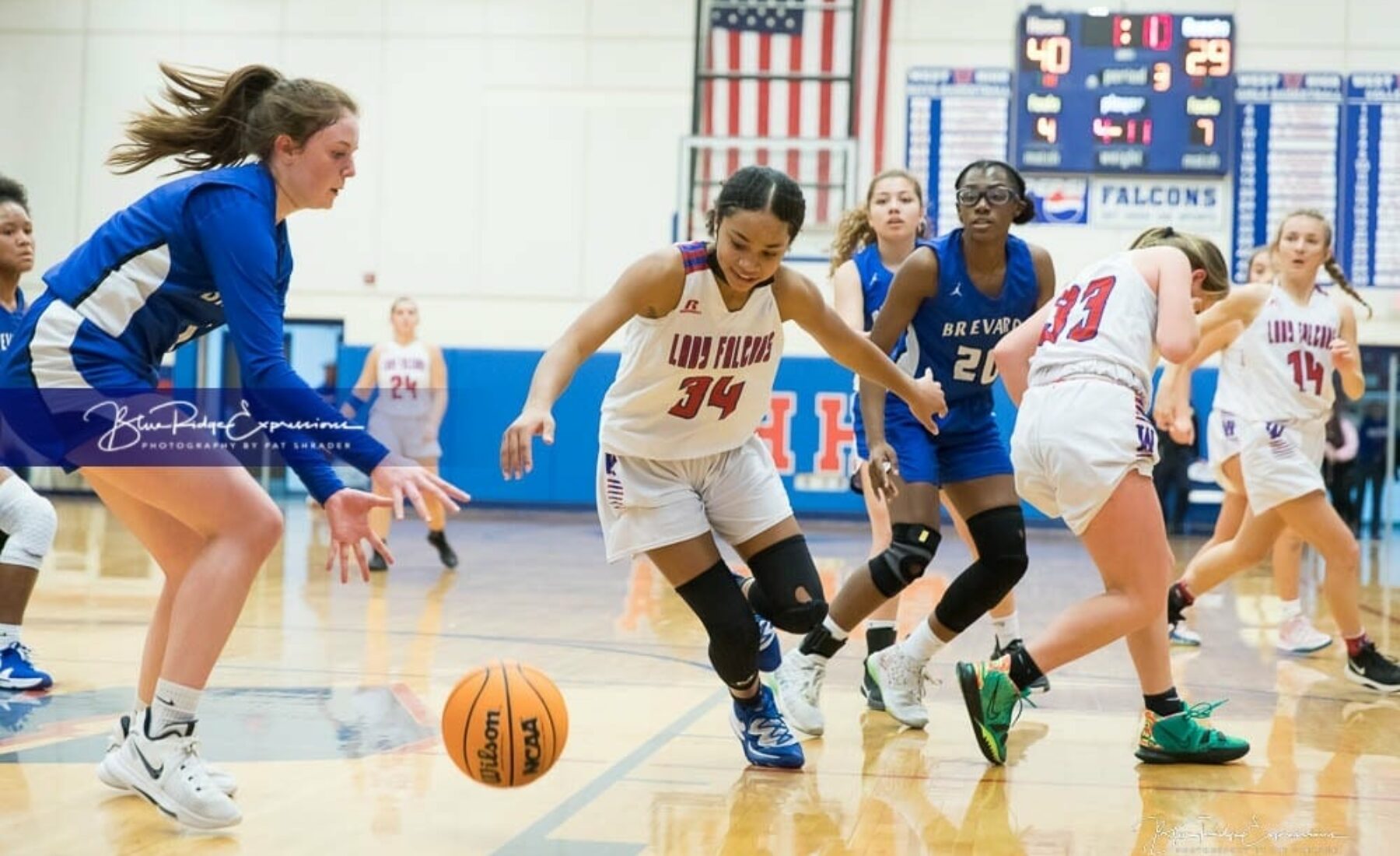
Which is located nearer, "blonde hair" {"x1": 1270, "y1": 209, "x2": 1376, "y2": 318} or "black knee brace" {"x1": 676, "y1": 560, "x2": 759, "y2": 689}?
"black knee brace" {"x1": 676, "y1": 560, "x2": 759, "y2": 689}

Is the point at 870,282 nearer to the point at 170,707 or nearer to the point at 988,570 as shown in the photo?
the point at 988,570

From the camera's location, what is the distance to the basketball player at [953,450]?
15.6 ft

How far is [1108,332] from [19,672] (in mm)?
3736

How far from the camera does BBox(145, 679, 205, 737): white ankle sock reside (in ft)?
11.5

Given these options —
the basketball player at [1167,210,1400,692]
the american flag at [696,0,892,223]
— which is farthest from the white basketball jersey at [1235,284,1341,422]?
the american flag at [696,0,892,223]

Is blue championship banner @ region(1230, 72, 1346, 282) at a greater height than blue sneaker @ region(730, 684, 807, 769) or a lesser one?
greater

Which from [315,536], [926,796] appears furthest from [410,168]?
[926,796]

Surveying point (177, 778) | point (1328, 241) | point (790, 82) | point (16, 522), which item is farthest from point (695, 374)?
point (790, 82)

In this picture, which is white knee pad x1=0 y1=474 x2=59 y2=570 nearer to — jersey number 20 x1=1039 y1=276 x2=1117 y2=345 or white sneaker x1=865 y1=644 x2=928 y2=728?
white sneaker x1=865 y1=644 x2=928 y2=728

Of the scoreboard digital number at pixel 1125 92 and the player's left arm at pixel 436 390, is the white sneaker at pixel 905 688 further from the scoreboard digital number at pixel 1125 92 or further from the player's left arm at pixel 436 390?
the scoreboard digital number at pixel 1125 92

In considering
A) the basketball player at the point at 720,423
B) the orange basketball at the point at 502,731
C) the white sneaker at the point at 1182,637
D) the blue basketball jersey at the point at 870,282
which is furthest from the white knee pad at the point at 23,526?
the white sneaker at the point at 1182,637

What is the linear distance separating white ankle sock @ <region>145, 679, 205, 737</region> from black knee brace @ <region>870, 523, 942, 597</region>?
86.4 inches

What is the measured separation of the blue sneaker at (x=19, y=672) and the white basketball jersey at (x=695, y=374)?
231cm

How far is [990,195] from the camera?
A: 15.6 ft
